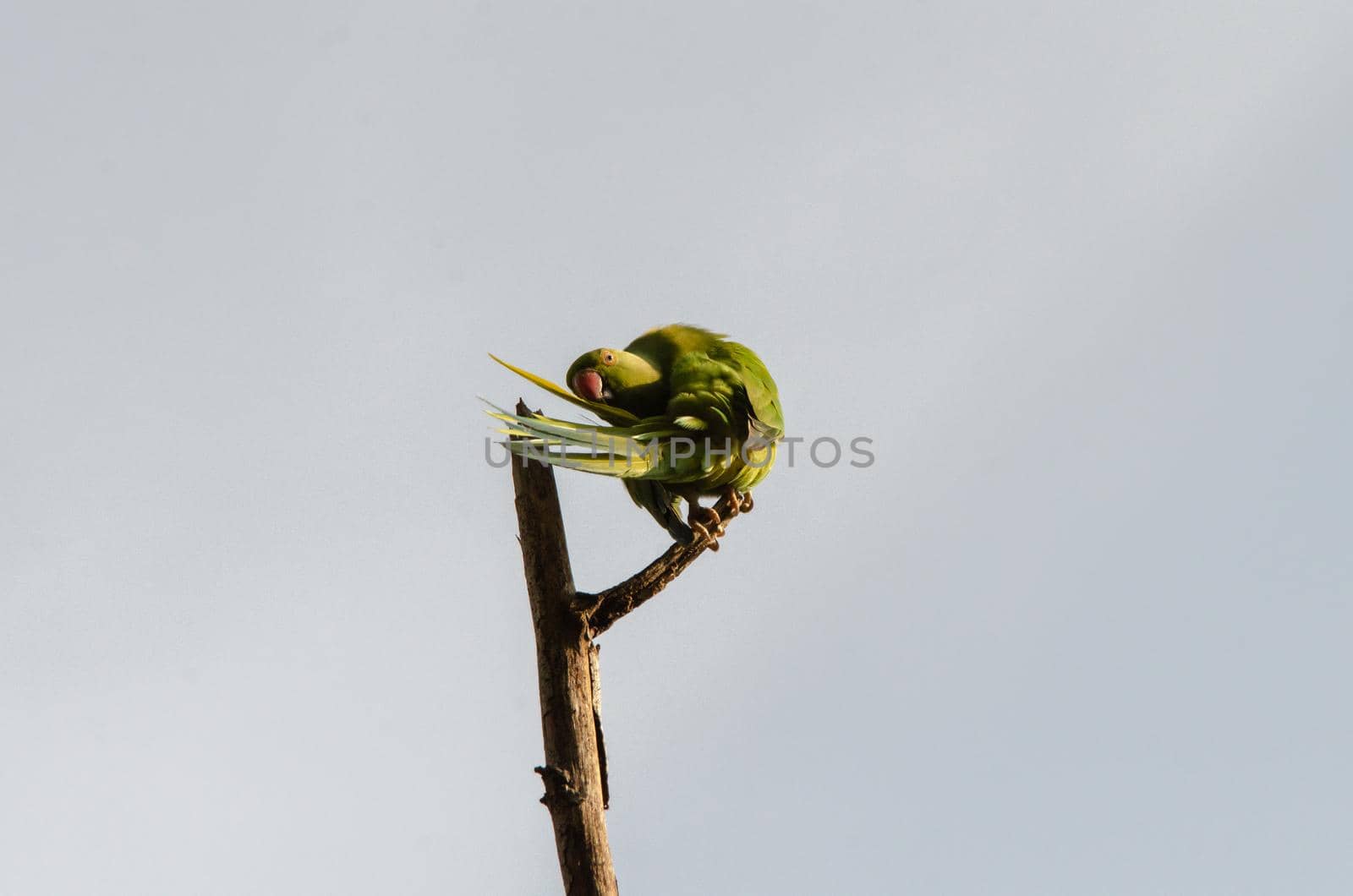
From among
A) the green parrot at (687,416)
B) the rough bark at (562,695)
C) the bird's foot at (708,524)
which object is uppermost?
the green parrot at (687,416)

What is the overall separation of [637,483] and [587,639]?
0.87m

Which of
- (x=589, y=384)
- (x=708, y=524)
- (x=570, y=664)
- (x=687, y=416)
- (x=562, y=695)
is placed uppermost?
(x=589, y=384)

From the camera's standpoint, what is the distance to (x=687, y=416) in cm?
427

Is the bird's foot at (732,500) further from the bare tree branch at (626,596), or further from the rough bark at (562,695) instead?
the rough bark at (562,695)

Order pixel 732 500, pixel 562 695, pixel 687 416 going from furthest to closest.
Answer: pixel 732 500, pixel 687 416, pixel 562 695

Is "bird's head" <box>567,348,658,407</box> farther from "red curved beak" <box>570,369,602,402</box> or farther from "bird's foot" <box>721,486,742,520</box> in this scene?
"bird's foot" <box>721,486,742,520</box>

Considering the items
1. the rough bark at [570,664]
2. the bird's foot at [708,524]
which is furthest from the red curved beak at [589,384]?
the bird's foot at [708,524]

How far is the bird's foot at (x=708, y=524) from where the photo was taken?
14.0 ft

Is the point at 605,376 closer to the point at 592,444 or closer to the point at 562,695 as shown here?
the point at 592,444

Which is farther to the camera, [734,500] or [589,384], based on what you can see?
[734,500]

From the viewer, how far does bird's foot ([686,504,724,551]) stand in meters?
4.26

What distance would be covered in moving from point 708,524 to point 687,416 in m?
0.47

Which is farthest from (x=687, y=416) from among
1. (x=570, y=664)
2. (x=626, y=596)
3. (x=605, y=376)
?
(x=570, y=664)

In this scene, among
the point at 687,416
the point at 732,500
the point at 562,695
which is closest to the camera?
the point at 562,695
